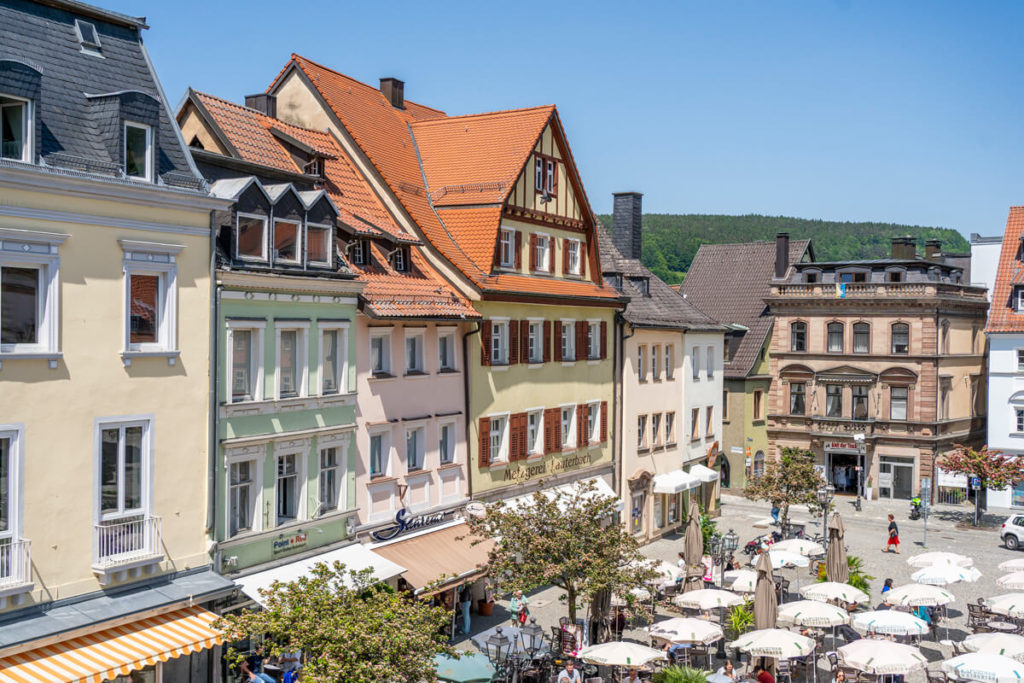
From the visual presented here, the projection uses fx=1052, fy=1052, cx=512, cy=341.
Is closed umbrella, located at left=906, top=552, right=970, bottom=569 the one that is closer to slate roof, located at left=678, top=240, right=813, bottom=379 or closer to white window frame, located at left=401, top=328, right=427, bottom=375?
white window frame, located at left=401, top=328, right=427, bottom=375

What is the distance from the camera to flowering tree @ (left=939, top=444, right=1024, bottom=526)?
161 feet

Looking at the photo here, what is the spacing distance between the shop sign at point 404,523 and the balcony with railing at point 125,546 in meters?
7.58

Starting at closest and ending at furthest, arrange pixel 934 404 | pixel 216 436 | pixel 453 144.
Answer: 1. pixel 216 436
2. pixel 453 144
3. pixel 934 404

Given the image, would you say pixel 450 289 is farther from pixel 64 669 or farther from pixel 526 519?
pixel 64 669

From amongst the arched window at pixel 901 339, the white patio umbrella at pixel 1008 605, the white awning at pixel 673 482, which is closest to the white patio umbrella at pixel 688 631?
the white patio umbrella at pixel 1008 605

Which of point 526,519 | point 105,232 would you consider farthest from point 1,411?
point 526,519

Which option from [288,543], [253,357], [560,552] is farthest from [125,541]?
[560,552]

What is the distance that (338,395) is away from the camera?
25.5m

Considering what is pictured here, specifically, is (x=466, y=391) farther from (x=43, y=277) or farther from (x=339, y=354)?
(x=43, y=277)

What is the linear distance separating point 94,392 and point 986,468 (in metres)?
42.7

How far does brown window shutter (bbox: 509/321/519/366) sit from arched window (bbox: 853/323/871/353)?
31.6 meters

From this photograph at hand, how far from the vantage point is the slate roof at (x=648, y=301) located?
1657 inches

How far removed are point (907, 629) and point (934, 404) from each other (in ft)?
109

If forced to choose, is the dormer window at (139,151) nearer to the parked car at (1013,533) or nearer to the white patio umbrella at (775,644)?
the white patio umbrella at (775,644)
